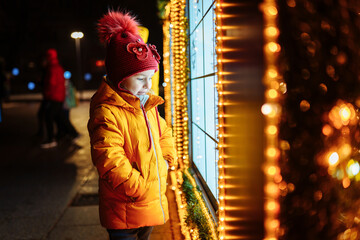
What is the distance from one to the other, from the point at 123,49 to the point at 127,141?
23.1 inches

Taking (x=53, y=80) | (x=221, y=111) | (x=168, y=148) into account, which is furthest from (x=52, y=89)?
(x=221, y=111)

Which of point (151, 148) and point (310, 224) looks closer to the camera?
point (310, 224)

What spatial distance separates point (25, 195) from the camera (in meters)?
5.67

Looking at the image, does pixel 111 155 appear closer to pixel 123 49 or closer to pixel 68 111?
pixel 123 49

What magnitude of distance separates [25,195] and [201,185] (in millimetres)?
3158

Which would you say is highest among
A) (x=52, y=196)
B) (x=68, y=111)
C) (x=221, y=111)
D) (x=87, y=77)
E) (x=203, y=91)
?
(x=87, y=77)

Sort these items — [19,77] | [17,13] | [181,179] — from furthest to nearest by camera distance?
[19,77]
[17,13]
[181,179]

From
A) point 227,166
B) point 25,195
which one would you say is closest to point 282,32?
point 227,166

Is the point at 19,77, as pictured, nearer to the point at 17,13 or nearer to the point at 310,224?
the point at 17,13

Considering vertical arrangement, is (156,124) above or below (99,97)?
below

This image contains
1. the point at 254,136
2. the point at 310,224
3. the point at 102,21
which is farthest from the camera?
the point at 102,21

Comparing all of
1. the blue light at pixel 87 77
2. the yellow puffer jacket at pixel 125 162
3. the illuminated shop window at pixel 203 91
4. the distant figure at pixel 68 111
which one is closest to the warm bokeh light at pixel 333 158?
the yellow puffer jacket at pixel 125 162

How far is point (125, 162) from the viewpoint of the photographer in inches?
86.7

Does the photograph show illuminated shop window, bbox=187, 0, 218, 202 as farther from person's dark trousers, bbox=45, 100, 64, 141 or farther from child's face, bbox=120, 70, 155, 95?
person's dark trousers, bbox=45, 100, 64, 141
